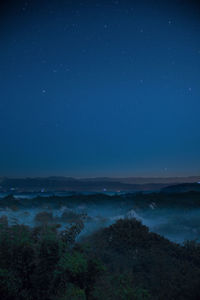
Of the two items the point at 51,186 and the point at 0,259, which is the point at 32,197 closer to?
the point at 51,186

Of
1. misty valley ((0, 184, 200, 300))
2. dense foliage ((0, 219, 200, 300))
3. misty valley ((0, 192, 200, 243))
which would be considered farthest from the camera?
misty valley ((0, 192, 200, 243))

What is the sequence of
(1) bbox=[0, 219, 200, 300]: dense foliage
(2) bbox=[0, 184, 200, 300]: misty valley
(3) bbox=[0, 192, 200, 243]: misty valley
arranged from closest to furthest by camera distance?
(1) bbox=[0, 219, 200, 300]: dense foliage, (2) bbox=[0, 184, 200, 300]: misty valley, (3) bbox=[0, 192, 200, 243]: misty valley

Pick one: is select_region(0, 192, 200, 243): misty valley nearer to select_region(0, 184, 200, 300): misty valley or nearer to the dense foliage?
select_region(0, 184, 200, 300): misty valley

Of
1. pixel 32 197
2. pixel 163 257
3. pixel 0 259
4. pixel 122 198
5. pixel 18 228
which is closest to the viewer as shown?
pixel 0 259

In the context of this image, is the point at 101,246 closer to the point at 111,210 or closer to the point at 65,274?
the point at 111,210

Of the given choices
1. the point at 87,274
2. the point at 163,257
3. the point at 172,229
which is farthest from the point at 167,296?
the point at 172,229

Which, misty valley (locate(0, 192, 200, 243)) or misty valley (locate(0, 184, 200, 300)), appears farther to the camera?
misty valley (locate(0, 192, 200, 243))

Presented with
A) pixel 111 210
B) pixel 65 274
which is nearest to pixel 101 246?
pixel 111 210

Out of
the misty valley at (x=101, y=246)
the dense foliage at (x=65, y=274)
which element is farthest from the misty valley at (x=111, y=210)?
the dense foliage at (x=65, y=274)

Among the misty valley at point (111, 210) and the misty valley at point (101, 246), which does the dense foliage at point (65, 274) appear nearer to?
the misty valley at point (101, 246)

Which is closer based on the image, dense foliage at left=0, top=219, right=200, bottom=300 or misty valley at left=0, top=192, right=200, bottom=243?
dense foliage at left=0, top=219, right=200, bottom=300

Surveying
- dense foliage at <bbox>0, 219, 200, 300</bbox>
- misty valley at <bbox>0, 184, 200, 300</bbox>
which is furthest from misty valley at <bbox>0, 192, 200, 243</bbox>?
dense foliage at <bbox>0, 219, 200, 300</bbox>
